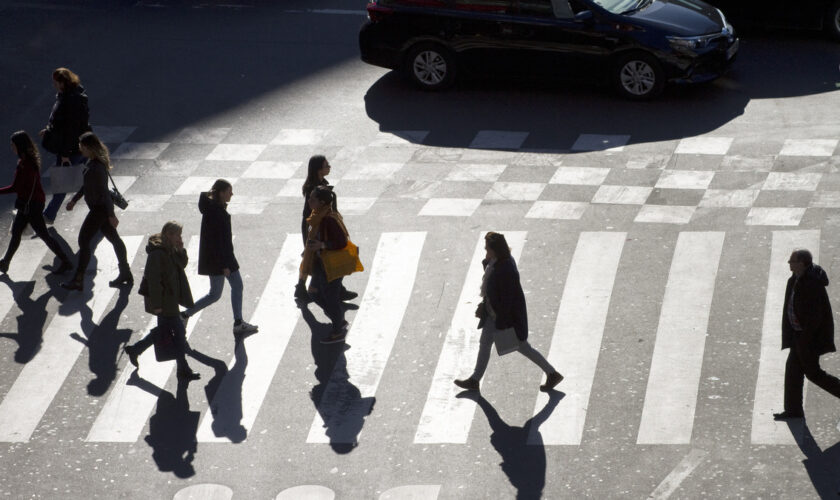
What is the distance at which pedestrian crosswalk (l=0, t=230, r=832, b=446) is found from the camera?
10711 millimetres

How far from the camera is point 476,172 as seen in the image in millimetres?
15773

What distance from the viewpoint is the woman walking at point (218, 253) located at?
11969mm

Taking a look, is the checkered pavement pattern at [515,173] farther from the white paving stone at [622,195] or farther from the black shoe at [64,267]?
the black shoe at [64,267]

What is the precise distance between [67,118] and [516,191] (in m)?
5.29

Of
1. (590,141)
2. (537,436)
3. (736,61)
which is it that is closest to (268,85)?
(590,141)

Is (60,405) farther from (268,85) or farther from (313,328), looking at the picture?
(268,85)

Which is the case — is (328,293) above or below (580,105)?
above

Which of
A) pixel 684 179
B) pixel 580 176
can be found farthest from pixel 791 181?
pixel 580 176

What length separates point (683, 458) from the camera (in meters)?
10.0

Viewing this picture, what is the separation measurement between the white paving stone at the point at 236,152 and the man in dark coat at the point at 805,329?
8.28 metres

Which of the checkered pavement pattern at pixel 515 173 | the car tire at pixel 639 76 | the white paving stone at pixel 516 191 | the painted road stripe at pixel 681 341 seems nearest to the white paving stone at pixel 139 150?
the checkered pavement pattern at pixel 515 173

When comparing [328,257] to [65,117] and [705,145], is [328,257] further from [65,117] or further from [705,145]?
[705,145]

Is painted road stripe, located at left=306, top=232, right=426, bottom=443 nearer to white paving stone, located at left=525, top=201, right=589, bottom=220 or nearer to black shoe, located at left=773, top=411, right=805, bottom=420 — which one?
white paving stone, located at left=525, top=201, right=589, bottom=220

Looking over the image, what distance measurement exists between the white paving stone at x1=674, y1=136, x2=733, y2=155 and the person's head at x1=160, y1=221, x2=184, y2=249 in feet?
23.8
